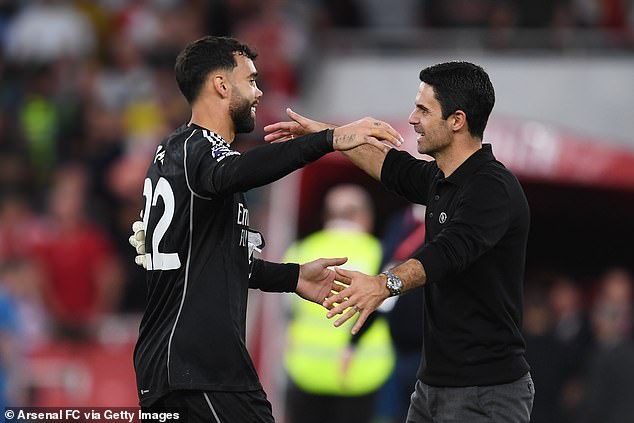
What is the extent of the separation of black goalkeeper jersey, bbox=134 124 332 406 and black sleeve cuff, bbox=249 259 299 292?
0.38 m

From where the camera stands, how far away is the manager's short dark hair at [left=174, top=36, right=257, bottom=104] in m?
5.91

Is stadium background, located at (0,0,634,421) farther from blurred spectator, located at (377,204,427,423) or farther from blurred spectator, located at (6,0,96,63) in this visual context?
blurred spectator, located at (377,204,427,423)

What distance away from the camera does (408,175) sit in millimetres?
6316

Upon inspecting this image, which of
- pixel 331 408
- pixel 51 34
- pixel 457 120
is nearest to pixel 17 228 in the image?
pixel 51 34

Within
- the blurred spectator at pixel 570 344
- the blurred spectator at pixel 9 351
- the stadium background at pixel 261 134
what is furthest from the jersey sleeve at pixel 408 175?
the blurred spectator at pixel 570 344

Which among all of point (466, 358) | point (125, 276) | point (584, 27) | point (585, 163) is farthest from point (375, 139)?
point (584, 27)

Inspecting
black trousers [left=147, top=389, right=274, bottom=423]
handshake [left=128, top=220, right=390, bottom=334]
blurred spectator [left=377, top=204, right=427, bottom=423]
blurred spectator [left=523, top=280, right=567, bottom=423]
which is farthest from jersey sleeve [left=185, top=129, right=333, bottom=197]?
blurred spectator [left=523, top=280, right=567, bottom=423]

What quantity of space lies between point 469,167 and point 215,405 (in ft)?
4.65

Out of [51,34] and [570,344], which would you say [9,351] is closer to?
[570,344]

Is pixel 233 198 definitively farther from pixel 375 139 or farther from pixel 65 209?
pixel 65 209

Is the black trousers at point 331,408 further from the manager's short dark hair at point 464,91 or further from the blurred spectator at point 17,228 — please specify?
the manager's short dark hair at point 464,91

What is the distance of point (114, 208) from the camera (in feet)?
41.5

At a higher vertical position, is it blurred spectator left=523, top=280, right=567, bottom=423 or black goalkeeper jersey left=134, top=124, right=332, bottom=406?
black goalkeeper jersey left=134, top=124, right=332, bottom=406

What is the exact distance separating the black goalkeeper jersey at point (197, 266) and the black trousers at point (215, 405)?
0.04m
